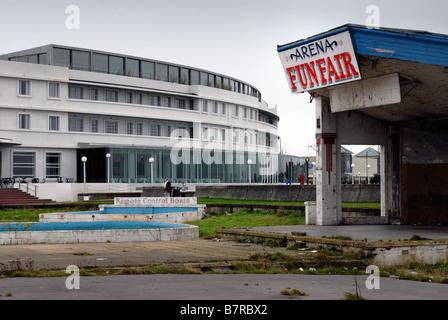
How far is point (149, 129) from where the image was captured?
202ft

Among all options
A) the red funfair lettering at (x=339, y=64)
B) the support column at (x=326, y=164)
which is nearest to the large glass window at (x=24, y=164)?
the support column at (x=326, y=164)

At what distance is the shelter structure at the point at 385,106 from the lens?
16734 mm

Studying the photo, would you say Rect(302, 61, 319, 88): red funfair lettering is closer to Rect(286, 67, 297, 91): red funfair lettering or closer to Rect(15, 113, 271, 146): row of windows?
Rect(286, 67, 297, 91): red funfair lettering

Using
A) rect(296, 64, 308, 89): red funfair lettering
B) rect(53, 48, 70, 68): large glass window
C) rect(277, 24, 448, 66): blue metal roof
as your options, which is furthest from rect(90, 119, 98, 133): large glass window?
rect(277, 24, 448, 66): blue metal roof

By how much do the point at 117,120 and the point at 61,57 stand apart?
25.9ft

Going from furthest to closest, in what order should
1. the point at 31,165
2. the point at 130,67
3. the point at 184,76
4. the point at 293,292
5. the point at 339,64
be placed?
the point at 184,76 → the point at 130,67 → the point at 31,165 → the point at 339,64 → the point at 293,292

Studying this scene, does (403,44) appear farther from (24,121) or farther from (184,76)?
(184,76)

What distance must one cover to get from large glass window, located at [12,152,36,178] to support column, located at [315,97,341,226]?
3634 centimetres

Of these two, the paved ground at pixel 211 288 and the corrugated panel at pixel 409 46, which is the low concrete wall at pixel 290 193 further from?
the paved ground at pixel 211 288

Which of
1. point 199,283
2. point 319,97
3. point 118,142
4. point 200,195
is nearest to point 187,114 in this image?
point 118,142

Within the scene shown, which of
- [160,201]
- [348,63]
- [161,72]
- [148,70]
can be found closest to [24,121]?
[148,70]

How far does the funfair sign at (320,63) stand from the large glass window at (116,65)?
41392 millimetres

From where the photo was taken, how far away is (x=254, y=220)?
24781 millimetres

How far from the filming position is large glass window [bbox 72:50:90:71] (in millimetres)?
56781
